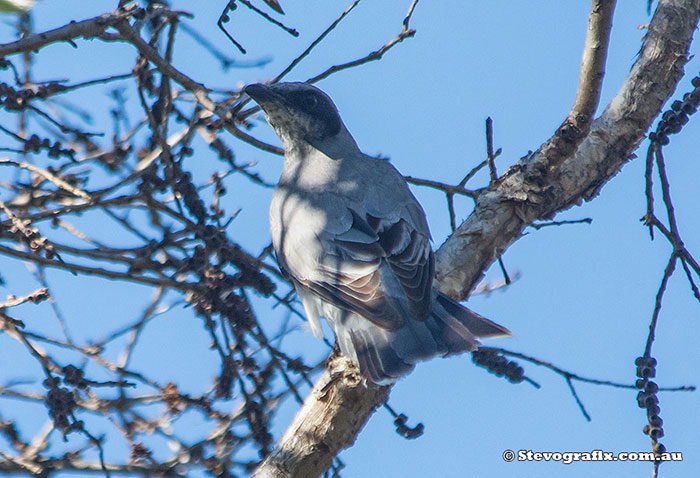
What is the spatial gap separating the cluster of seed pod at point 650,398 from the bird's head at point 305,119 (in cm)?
237

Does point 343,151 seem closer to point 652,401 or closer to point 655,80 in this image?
point 655,80

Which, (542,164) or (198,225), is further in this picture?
Answer: (542,164)

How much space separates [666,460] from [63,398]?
2.05 metres

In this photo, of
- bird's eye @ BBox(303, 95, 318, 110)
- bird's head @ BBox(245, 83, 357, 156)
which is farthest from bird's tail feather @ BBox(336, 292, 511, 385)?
bird's eye @ BBox(303, 95, 318, 110)

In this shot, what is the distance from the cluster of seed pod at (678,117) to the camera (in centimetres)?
303

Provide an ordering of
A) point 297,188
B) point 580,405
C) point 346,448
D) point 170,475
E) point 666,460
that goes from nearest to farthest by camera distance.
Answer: point 666,460 < point 346,448 < point 170,475 < point 580,405 < point 297,188

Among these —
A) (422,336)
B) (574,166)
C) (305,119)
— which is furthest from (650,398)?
(305,119)

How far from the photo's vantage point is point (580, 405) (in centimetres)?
355

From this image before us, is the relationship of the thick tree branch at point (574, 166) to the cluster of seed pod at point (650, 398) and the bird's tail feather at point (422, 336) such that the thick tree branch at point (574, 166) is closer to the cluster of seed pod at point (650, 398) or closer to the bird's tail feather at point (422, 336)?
the bird's tail feather at point (422, 336)

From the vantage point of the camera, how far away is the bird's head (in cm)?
447

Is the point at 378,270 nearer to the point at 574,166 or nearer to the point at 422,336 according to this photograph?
the point at 422,336

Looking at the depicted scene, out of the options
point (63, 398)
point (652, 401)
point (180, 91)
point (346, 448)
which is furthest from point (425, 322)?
point (180, 91)

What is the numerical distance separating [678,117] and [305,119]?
2199 mm

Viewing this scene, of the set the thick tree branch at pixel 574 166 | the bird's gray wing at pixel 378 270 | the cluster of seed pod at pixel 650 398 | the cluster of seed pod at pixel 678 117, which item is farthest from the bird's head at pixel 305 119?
the cluster of seed pod at pixel 650 398
